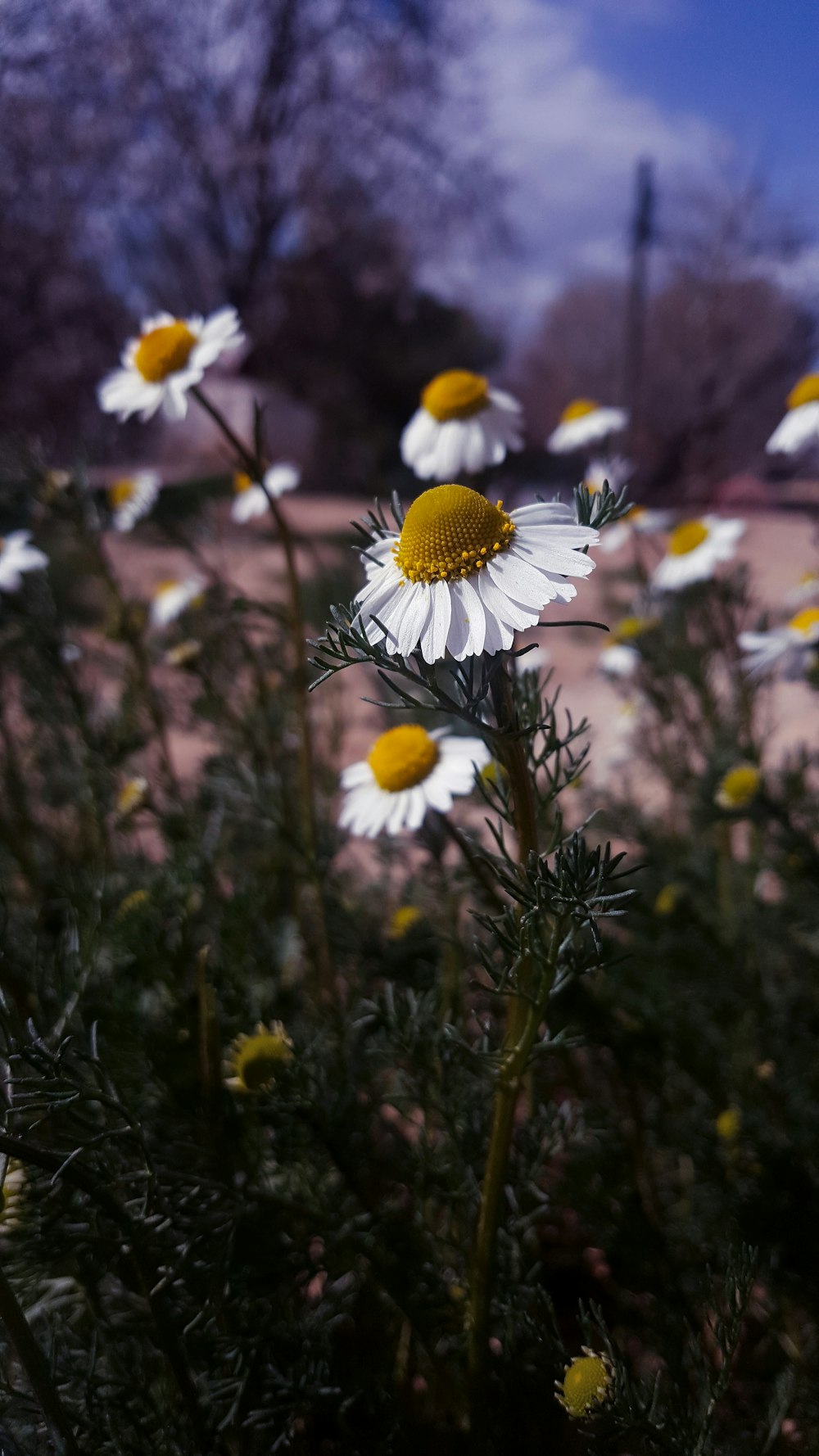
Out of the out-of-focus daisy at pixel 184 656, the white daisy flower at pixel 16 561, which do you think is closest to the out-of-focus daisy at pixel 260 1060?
the white daisy flower at pixel 16 561

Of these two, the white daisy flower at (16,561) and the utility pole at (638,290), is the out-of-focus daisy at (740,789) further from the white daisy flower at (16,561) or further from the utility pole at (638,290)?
the utility pole at (638,290)

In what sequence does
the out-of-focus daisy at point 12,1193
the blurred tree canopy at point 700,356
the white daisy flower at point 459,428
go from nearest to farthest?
the out-of-focus daisy at point 12,1193
the white daisy flower at point 459,428
the blurred tree canopy at point 700,356

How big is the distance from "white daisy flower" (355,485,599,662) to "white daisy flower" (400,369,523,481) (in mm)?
474

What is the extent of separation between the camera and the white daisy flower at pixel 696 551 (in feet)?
4.15

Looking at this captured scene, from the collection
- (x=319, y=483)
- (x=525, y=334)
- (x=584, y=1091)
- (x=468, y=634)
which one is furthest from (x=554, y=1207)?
(x=525, y=334)

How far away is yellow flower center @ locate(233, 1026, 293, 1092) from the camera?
60cm

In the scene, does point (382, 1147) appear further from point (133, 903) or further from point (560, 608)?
point (560, 608)

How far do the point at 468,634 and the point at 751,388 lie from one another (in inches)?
225

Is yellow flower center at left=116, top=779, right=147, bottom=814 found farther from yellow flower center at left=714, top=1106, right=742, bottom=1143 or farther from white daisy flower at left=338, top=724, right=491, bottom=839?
yellow flower center at left=714, top=1106, right=742, bottom=1143

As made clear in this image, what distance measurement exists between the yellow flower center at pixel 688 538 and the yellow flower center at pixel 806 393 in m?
0.23

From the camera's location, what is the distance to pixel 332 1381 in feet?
1.93

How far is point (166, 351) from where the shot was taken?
2.52ft

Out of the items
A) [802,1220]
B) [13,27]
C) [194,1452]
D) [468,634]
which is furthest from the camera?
[13,27]

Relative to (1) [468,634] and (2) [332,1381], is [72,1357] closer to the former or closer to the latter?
(2) [332,1381]
